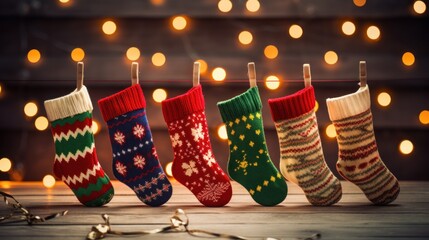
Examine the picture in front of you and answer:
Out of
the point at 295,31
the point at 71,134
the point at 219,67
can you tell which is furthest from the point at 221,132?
the point at 71,134

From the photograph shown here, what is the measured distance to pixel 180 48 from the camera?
2.81 metres

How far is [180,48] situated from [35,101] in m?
0.66

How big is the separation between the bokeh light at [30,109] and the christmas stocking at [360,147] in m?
1.39

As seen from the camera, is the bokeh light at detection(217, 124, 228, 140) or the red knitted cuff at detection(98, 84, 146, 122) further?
the bokeh light at detection(217, 124, 228, 140)

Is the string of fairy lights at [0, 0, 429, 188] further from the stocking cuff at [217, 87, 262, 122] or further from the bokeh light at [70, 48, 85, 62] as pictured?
the stocking cuff at [217, 87, 262, 122]

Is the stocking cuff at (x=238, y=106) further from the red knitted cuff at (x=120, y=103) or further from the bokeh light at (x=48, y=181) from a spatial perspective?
the bokeh light at (x=48, y=181)

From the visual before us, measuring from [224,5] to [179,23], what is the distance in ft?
0.68

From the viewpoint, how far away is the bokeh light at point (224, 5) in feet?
9.14

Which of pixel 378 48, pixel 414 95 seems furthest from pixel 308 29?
pixel 414 95

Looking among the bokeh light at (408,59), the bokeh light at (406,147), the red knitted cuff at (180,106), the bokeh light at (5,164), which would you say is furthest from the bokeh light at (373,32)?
the bokeh light at (5,164)

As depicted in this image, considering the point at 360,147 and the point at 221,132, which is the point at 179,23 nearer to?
the point at 221,132

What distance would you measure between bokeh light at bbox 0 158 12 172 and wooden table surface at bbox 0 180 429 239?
474 millimetres

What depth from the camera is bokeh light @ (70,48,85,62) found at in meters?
2.80

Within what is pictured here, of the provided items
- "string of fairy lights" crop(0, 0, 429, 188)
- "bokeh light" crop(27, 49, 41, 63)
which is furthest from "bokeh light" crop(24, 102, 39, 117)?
"bokeh light" crop(27, 49, 41, 63)
